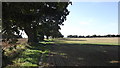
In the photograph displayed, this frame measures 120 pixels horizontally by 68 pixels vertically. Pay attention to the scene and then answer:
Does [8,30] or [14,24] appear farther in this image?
[14,24]

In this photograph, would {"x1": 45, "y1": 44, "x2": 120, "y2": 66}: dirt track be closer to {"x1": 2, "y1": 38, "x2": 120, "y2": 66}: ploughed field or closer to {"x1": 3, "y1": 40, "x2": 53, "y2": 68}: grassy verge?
{"x1": 2, "y1": 38, "x2": 120, "y2": 66}: ploughed field

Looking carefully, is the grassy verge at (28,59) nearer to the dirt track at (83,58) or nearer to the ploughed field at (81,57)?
the ploughed field at (81,57)

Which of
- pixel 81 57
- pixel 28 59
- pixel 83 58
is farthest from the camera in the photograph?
pixel 81 57

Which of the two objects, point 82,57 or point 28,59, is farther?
point 82,57

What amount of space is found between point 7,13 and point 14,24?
1.49 metres

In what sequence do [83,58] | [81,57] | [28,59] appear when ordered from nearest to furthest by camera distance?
[28,59] → [83,58] → [81,57]

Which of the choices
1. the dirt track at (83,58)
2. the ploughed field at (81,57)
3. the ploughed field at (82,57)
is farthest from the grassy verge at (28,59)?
the dirt track at (83,58)

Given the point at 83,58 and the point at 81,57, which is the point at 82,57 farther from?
the point at 83,58

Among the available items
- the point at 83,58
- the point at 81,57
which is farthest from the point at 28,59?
the point at 81,57

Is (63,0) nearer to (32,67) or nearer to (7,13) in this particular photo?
(7,13)

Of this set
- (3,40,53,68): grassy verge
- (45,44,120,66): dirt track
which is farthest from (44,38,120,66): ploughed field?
(3,40,53,68): grassy verge

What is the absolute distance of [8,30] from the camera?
1032 centimetres

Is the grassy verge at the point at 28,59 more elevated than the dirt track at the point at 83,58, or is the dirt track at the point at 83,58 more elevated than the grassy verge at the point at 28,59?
the grassy verge at the point at 28,59

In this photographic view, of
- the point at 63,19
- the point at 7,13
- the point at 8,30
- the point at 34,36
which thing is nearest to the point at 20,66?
the point at 8,30
